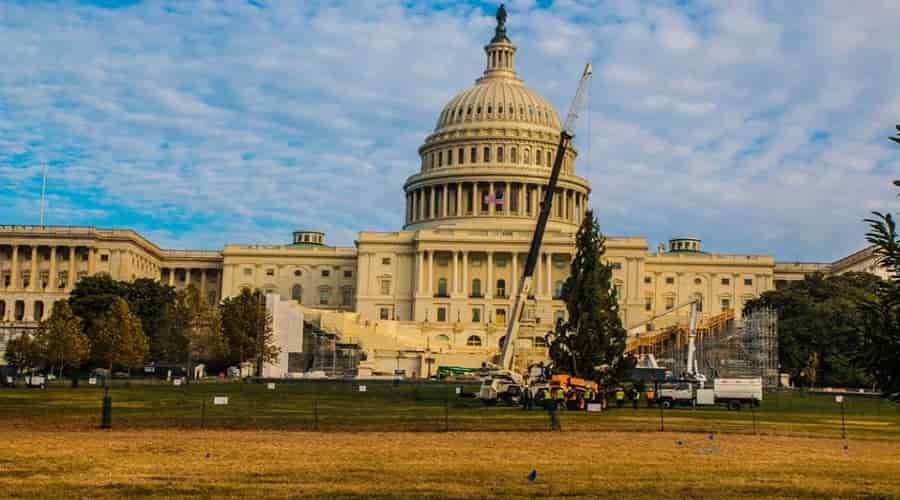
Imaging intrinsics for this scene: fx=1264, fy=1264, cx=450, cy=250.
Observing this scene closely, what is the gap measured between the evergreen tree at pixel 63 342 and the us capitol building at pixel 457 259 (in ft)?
174

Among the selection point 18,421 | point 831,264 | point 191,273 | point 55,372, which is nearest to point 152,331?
point 55,372

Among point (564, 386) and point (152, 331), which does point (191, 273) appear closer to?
point (152, 331)

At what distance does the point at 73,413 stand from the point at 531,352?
197ft

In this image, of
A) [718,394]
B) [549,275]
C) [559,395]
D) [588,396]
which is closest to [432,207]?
[549,275]

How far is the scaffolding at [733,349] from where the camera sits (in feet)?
362

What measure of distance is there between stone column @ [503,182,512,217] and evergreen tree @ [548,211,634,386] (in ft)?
384

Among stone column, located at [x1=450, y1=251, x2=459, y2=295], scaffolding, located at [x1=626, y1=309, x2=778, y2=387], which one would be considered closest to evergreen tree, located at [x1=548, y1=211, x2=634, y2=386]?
scaffolding, located at [x1=626, y1=309, x2=778, y2=387]

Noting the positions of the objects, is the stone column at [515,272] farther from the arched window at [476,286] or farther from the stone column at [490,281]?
the arched window at [476,286]

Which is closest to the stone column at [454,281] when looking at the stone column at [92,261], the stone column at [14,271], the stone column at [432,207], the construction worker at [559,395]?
the stone column at [432,207]

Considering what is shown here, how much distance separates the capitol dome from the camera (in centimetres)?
18225

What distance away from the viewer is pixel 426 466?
96.3 feet

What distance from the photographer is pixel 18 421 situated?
143 ft

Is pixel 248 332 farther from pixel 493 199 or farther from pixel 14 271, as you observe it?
pixel 493 199

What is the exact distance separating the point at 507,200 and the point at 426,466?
154m
